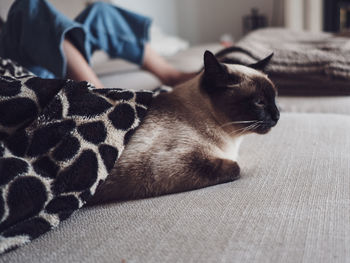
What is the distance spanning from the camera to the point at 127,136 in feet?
2.52

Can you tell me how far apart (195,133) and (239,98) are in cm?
13

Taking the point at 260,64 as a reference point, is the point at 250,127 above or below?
below

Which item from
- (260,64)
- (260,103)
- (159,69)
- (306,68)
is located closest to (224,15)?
(159,69)

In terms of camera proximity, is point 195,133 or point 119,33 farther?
point 119,33

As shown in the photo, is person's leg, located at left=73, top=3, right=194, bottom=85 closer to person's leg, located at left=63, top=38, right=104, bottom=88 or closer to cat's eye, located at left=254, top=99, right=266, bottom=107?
person's leg, located at left=63, top=38, right=104, bottom=88

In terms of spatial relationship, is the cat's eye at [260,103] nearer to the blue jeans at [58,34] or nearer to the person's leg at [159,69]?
the blue jeans at [58,34]

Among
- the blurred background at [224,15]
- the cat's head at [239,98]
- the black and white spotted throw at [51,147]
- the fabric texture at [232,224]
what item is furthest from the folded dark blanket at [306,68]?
the blurred background at [224,15]

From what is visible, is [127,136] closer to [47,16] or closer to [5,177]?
[5,177]

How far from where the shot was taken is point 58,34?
1200 millimetres

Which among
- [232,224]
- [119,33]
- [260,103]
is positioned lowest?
[232,224]

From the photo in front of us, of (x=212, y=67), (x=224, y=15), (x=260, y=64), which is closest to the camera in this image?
(x=212, y=67)

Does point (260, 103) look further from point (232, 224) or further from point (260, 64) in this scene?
point (232, 224)

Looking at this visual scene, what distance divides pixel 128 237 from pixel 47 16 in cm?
96

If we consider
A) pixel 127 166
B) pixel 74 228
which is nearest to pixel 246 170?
pixel 127 166
